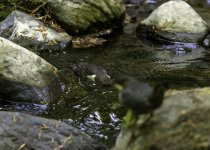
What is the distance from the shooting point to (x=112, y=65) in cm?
755

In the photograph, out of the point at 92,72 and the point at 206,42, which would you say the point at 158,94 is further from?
the point at 206,42

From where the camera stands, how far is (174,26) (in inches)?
369

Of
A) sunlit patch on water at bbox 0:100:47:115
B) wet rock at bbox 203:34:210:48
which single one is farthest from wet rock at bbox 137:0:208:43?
sunlit patch on water at bbox 0:100:47:115

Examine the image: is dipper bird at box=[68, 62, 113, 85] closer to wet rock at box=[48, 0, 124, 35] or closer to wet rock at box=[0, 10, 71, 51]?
wet rock at box=[0, 10, 71, 51]

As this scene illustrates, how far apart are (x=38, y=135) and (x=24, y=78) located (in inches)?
75.3

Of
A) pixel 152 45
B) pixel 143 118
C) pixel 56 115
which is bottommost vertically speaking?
pixel 152 45

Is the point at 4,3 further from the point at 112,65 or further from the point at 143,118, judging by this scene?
the point at 143,118

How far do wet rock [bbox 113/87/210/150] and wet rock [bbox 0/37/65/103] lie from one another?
3.05 m

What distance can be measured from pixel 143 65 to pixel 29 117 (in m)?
3.60

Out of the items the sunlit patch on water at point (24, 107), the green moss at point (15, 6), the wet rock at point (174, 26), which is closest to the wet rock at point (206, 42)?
the wet rock at point (174, 26)

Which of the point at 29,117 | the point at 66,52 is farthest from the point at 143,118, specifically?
the point at 66,52

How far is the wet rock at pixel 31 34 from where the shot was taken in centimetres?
809

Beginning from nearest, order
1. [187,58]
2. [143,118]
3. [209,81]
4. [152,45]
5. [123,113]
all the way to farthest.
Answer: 1. [143,118]
2. [123,113]
3. [209,81]
4. [187,58]
5. [152,45]

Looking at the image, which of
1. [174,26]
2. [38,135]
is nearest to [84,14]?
[174,26]
